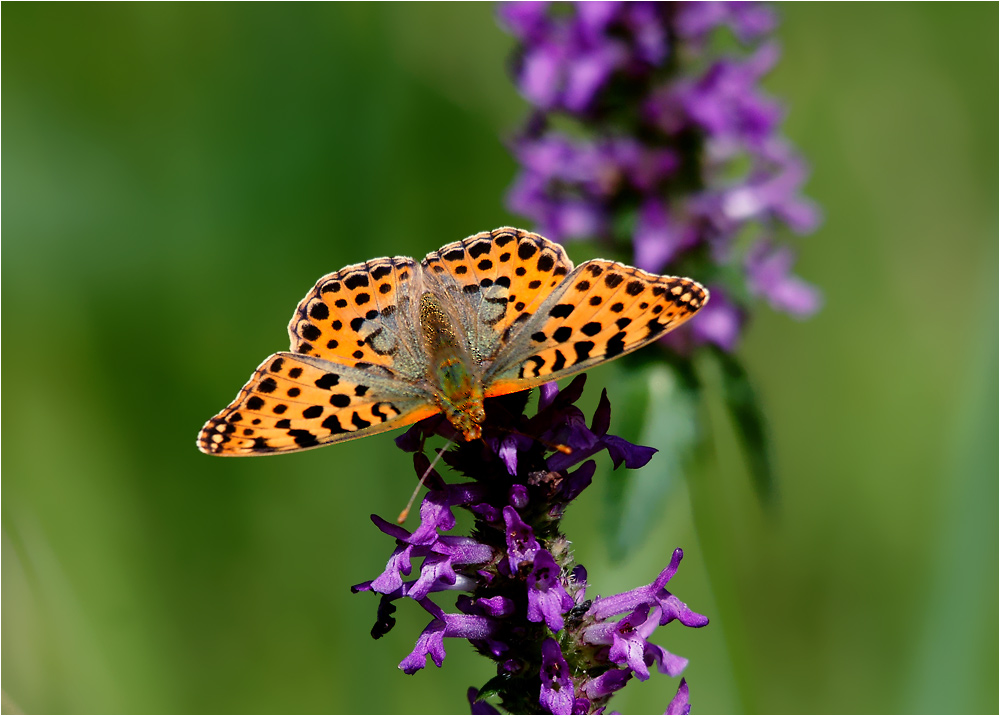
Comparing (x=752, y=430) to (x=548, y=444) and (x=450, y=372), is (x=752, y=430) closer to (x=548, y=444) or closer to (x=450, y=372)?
(x=450, y=372)

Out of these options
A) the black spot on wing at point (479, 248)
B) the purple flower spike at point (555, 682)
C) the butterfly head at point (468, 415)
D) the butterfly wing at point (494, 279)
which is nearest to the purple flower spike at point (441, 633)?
the purple flower spike at point (555, 682)

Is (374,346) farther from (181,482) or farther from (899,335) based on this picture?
(899,335)

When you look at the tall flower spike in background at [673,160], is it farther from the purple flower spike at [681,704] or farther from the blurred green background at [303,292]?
the purple flower spike at [681,704]

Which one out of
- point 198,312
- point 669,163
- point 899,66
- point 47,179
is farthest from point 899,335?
point 47,179

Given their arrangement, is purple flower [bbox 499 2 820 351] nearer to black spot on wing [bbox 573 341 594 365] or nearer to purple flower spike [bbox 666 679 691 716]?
black spot on wing [bbox 573 341 594 365]

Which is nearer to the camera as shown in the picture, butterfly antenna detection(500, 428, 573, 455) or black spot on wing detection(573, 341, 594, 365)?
butterfly antenna detection(500, 428, 573, 455)

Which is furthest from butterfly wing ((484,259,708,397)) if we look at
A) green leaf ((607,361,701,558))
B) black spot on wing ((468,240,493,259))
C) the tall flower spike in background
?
the tall flower spike in background
